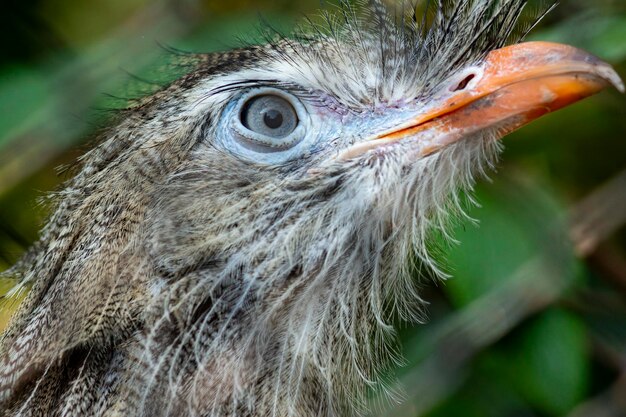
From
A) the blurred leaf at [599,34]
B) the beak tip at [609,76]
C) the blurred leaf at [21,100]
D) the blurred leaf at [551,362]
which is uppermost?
the blurred leaf at [21,100]

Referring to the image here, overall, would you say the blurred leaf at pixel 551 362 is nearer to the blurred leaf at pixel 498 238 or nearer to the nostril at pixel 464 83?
the blurred leaf at pixel 498 238

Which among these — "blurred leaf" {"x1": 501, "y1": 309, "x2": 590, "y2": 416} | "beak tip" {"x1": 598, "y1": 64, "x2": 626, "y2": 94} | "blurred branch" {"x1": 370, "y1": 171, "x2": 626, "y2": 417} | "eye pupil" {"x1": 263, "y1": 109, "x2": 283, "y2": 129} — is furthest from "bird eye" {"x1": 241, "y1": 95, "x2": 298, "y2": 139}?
"blurred leaf" {"x1": 501, "y1": 309, "x2": 590, "y2": 416}

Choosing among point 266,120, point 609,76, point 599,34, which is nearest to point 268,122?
point 266,120

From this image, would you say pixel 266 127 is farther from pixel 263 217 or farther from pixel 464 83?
pixel 464 83

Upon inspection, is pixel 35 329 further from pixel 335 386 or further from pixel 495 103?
pixel 495 103

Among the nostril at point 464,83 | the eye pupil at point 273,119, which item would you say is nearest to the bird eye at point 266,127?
the eye pupil at point 273,119

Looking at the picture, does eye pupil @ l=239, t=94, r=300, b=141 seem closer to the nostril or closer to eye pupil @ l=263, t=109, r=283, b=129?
eye pupil @ l=263, t=109, r=283, b=129

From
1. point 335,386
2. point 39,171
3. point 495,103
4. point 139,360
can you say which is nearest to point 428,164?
point 495,103
